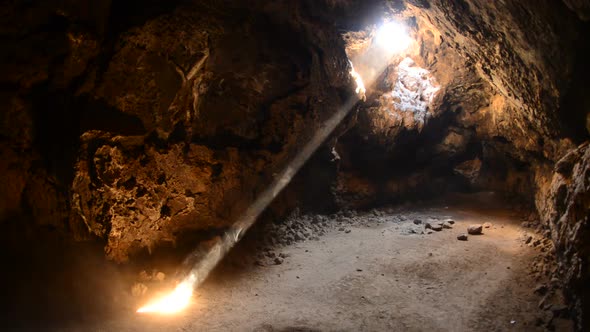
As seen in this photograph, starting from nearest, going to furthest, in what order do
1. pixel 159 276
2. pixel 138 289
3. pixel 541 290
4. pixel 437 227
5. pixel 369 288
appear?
pixel 541 290 < pixel 138 289 < pixel 159 276 < pixel 369 288 < pixel 437 227

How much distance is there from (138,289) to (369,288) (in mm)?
3525

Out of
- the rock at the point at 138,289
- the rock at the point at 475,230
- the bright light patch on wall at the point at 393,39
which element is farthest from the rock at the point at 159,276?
the bright light patch on wall at the point at 393,39

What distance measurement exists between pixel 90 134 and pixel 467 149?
10.9 metres

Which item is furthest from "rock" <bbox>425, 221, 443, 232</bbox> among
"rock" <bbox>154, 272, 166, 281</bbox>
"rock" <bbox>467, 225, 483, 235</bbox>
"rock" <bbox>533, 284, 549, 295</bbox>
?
"rock" <bbox>154, 272, 166, 281</bbox>

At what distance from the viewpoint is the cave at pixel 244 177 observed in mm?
Answer: 4527

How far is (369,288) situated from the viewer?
5793 mm

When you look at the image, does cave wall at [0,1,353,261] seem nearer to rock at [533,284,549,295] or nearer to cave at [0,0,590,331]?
cave at [0,0,590,331]

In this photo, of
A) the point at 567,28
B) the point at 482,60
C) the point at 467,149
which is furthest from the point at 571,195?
the point at 467,149

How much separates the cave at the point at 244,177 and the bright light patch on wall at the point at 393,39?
2.20 m

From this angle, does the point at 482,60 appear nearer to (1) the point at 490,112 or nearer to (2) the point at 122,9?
(1) the point at 490,112

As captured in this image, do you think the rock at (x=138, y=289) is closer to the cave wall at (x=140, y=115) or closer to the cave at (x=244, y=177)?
the cave at (x=244, y=177)

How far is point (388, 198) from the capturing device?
11477 millimetres

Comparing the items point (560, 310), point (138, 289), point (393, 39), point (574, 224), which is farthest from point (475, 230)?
point (138, 289)

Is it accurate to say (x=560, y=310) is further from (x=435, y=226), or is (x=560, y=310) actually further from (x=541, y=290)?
(x=435, y=226)
